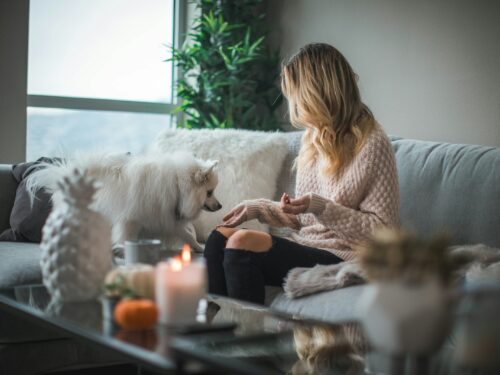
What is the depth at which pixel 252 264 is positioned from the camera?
2318mm

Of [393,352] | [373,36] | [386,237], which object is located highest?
[373,36]

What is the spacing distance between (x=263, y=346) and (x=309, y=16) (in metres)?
3.11

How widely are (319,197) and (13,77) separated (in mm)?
2313

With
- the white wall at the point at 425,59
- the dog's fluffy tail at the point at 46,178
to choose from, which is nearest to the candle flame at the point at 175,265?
the dog's fluffy tail at the point at 46,178

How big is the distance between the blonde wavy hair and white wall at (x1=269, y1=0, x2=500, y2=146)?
849 millimetres

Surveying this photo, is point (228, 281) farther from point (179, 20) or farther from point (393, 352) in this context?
point (179, 20)

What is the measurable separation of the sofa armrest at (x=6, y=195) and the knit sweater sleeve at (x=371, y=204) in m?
1.48

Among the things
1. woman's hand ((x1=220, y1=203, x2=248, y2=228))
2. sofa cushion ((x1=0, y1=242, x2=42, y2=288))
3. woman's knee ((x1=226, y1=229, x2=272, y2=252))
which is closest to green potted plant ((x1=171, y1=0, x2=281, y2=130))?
woman's hand ((x1=220, y1=203, x2=248, y2=228))

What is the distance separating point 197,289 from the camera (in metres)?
1.45

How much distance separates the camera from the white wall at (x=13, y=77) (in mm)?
3977

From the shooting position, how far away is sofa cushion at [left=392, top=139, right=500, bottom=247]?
8.56ft

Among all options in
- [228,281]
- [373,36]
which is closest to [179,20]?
[373,36]

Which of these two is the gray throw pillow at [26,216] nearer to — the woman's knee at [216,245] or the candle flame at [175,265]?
the woman's knee at [216,245]

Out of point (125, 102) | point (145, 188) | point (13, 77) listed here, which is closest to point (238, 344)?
point (145, 188)
